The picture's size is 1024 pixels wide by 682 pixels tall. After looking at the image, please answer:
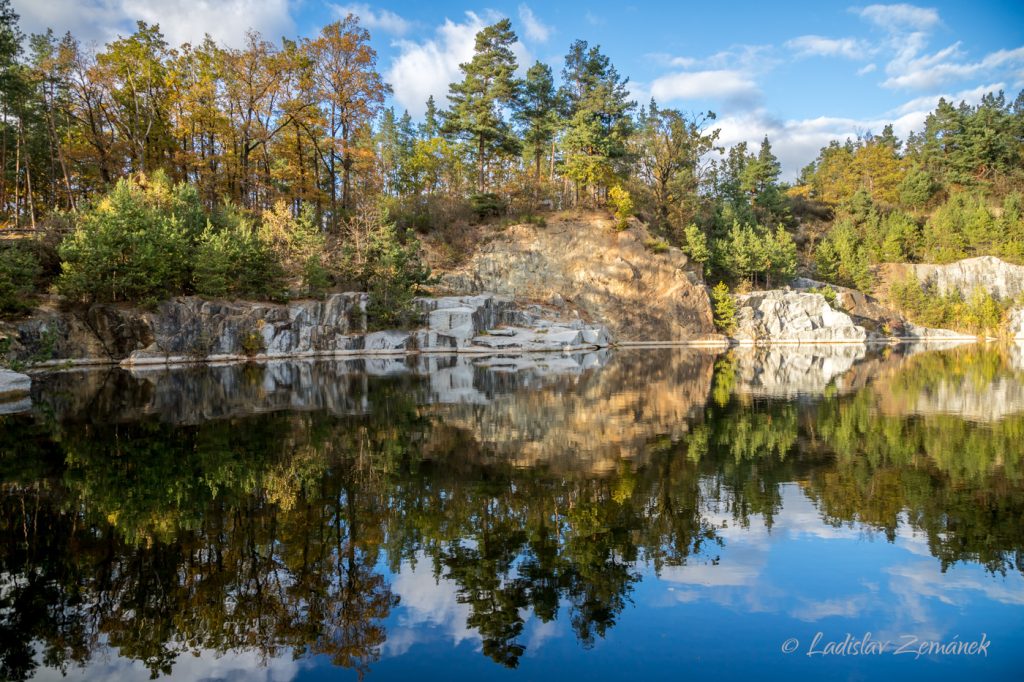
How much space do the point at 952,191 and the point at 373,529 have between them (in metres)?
93.8

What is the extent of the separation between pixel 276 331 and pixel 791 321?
48102 mm

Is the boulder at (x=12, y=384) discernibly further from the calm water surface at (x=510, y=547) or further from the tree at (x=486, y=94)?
the tree at (x=486, y=94)

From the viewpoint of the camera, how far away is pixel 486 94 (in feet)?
189

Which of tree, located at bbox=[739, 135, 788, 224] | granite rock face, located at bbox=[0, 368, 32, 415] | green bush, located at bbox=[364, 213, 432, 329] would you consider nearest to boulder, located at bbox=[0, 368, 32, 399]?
granite rock face, located at bbox=[0, 368, 32, 415]

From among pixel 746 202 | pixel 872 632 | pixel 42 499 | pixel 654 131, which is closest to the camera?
pixel 872 632

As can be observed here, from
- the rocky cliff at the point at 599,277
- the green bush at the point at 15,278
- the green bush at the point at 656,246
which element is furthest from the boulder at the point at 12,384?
the green bush at the point at 656,246

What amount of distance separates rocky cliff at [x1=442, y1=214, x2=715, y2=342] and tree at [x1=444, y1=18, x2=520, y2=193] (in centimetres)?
985

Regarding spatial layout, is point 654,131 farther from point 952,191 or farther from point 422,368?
point 422,368

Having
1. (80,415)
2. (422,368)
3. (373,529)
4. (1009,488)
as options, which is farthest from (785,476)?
(422,368)

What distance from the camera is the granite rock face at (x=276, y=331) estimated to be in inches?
1272

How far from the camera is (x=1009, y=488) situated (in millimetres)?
8961

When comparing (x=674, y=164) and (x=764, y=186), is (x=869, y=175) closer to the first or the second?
(x=764, y=186)

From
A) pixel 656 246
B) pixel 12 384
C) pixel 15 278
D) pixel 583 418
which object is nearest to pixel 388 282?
pixel 15 278

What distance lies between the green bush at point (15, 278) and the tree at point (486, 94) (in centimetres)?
3755
